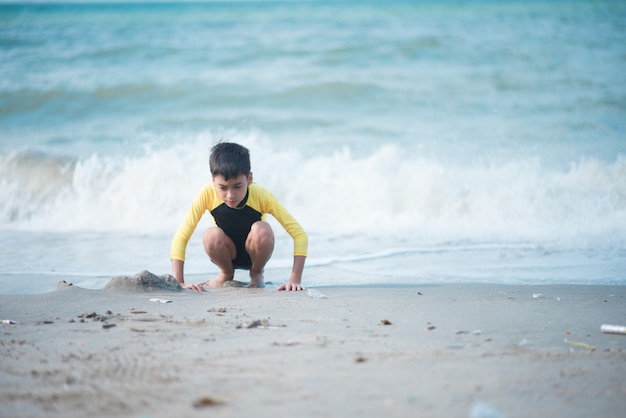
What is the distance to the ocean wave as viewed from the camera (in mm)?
7046

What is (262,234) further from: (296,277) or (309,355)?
(309,355)

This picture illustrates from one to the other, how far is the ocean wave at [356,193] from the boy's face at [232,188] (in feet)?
7.82

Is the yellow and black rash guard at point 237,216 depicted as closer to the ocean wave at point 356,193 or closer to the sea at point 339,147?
the sea at point 339,147

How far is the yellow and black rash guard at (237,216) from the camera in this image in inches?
184

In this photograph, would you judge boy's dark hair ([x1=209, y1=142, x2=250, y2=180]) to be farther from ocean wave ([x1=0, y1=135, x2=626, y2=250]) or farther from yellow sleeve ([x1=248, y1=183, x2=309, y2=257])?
ocean wave ([x1=0, y1=135, x2=626, y2=250])

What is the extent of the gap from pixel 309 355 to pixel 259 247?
197cm

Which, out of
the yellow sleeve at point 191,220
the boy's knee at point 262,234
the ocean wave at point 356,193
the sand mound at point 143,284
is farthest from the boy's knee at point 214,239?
the ocean wave at point 356,193

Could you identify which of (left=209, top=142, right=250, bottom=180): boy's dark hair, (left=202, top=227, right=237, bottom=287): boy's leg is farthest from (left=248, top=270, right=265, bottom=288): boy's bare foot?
(left=209, top=142, right=250, bottom=180): boy's dark hair

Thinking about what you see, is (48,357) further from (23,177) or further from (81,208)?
(23,177)

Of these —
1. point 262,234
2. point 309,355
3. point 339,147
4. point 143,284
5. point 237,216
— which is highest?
point 339,147

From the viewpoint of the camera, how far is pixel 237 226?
4820 millimetres

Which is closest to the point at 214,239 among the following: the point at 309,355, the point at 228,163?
the point at 228,163

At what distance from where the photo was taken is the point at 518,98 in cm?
1171

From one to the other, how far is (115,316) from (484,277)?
8.82ft
